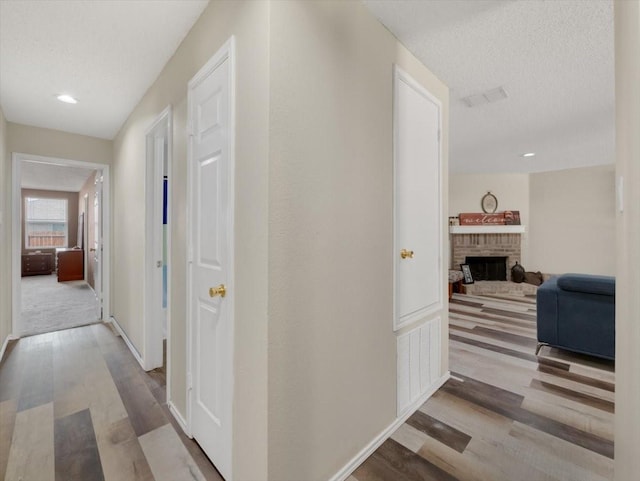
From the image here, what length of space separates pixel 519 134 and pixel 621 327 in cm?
347

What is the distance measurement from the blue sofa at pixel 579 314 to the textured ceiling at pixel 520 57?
5.45 ft

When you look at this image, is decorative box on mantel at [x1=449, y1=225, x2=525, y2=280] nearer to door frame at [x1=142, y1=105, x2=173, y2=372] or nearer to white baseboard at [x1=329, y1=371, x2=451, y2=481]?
white baseboard at [x1=329, y1=371, x2=451, y2=481]

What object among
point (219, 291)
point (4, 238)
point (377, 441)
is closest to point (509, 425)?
point (377, 441)

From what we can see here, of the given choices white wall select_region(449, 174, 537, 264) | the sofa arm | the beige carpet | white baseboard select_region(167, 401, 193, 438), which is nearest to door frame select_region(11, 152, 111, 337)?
the beige carpet

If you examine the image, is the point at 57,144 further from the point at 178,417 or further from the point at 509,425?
the point at 509,425

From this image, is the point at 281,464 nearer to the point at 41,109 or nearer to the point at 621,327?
the point at 621,327

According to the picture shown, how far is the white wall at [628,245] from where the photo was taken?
2.63 ft

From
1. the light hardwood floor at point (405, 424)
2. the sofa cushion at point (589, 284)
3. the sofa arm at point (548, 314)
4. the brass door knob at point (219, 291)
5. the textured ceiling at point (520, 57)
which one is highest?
the textured ceiling at point (520, 57)

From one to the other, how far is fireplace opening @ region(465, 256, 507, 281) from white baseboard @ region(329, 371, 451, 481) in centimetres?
482

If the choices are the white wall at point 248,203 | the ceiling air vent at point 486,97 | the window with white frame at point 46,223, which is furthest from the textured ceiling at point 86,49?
the window with white frame at point 46,223

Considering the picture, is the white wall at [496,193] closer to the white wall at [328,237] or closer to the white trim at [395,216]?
the white trim at [395,216]

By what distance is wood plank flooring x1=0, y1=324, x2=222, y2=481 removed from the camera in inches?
58.6

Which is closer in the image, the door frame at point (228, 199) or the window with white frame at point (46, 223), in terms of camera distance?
the door frame at point (228, 199)

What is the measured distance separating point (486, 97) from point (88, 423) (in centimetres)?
388
